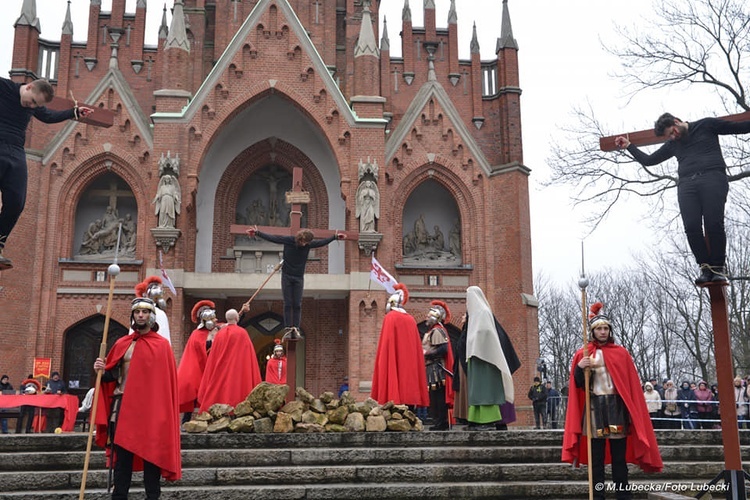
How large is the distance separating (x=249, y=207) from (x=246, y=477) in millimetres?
16933

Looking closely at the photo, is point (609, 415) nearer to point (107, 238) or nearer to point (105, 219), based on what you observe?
point (107, 238)

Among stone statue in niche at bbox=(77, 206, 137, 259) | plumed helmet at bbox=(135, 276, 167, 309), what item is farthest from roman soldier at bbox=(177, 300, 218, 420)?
stone statue in niche at bbox=(77, 206, 137, 259)

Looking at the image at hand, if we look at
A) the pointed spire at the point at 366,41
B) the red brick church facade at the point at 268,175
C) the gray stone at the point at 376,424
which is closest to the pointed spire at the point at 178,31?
the red brick church facade at the point at 268,175

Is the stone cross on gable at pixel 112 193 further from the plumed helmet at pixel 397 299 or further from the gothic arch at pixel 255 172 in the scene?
the plumed helmet at pixel 397 299

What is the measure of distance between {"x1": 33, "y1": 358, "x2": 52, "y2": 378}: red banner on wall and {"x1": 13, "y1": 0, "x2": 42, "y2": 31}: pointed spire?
10.6 m

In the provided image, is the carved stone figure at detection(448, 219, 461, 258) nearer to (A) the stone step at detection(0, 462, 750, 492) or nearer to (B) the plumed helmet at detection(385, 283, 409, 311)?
(B) the plumed helmet at detection(385, 283, 409, 311)

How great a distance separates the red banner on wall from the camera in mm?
19891

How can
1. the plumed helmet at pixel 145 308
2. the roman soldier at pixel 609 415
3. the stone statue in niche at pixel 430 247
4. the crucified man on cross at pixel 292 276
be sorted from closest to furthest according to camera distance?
the plumed helmet at pixel 145 308, the roman soldier at pixel 609 415, the crucified man on cross at pixel 292 276, the stone statue in niche at pixel 430 247

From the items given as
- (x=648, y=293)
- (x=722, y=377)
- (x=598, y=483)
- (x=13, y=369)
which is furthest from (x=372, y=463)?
(x=648, y=293)

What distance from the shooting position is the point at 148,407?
20.1ft

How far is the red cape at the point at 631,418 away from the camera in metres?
6.56

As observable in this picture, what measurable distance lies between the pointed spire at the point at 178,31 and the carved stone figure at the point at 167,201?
4.35m

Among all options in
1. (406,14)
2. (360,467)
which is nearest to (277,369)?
(360,467)

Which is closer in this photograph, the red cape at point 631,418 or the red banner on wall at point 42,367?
the red cape at point 631,418
